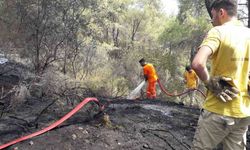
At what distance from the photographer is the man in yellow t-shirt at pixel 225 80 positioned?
296cm

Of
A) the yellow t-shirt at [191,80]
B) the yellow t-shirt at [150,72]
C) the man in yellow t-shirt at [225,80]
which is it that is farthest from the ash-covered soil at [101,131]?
the yellow t-shirt at [191,80]

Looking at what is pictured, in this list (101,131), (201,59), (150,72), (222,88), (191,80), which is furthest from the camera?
(191,80)

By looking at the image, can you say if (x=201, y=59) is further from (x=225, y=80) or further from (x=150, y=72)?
(x=150, y=72)

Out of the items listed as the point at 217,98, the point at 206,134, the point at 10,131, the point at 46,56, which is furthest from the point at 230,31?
the point at 46,56

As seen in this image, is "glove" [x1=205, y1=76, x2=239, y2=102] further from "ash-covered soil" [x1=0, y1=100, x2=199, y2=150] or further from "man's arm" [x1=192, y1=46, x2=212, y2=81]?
"ash-covered soil" [x1=0, y1=100, x2=199, y2=150]

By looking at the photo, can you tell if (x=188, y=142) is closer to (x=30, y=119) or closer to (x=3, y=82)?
(x=30, y=119)

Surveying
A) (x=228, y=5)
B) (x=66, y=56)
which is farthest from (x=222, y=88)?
(x=66, y=56)

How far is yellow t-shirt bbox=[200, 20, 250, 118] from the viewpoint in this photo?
2938 millimetres

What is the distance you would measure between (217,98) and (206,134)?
1.04 feet

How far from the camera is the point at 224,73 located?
9.96ft

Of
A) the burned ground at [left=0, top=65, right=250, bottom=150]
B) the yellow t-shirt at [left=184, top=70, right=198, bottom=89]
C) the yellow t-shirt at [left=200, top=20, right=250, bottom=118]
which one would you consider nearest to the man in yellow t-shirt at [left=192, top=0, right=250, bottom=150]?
the yellow t-shirt at [left=200, top=20, right=250, bottom=118]

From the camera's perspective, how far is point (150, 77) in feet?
37.9

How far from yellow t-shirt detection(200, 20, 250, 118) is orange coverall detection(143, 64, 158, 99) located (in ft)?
27.1

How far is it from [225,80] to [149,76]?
28.2 ft
